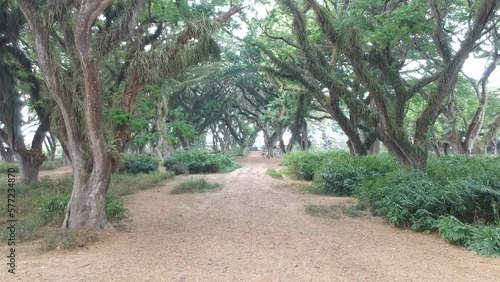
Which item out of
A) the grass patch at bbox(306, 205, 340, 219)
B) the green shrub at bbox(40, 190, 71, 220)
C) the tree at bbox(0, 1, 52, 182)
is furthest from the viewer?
the tree at bbox(0, 1, 52, 182)

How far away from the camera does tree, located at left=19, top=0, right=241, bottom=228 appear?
6.92m

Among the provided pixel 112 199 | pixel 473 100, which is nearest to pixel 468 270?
pixel 112 199

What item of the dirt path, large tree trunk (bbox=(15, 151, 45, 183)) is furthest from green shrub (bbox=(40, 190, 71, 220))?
large tree trunk (bbox=(15, 151, 45, 183))

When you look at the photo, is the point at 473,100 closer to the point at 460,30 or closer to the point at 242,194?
the point at 460,30

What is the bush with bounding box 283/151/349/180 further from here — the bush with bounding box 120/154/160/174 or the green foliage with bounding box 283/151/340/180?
the bush with bounding box 120/154/160/174

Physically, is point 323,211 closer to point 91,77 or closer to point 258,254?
point 258,254

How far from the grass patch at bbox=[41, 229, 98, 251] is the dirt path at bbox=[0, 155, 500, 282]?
0.19 m

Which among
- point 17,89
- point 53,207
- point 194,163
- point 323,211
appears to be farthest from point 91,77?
point 194,163

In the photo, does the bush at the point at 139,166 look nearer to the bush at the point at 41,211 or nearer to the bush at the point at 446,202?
the bush at the point at 41,211

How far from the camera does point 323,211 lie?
9617 mm

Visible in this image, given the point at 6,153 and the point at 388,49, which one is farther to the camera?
the point at 6,153

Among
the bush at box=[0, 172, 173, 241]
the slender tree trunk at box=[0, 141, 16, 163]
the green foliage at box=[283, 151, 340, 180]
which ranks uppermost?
the slender tree trunk at box=[0, 141, 16, 163]

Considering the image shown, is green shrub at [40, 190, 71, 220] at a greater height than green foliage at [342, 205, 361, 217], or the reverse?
green shrub at [40, 190, 71, 220]

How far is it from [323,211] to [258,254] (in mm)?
4123
